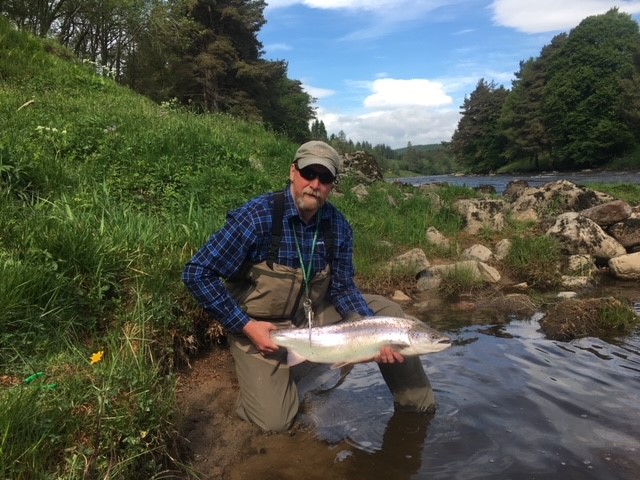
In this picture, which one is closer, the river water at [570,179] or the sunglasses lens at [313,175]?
the sunglasses lens at [313,175]

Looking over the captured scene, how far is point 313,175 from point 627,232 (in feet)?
32.5

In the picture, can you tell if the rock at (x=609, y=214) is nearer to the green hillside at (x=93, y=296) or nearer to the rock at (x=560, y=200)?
the rock at (x=560, y=200)

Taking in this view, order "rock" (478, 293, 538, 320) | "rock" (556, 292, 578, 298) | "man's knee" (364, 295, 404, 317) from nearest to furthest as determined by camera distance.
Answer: "man's knee" (364, 295, 404, 317)
"rock" (478, 293, 538, 320)
"rock" (556, 292, 578, 298)

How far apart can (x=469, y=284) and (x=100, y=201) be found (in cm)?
577

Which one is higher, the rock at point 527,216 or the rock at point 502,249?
the rock at point 527,216

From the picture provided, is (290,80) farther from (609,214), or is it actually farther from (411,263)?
(411,263)

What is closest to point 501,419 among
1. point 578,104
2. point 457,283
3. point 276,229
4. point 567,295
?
point 276,229

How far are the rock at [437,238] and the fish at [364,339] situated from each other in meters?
6.88

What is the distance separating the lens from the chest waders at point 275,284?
13.0ft

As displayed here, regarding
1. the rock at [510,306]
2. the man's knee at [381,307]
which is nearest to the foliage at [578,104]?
the rock at [510,306]

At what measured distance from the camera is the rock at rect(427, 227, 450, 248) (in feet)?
33.5

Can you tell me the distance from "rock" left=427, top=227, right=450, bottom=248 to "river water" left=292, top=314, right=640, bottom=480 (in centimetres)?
460

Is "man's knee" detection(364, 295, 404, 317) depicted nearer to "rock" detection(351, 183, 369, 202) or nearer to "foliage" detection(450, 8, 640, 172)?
"rock" detection(351, 183, 369, 202)

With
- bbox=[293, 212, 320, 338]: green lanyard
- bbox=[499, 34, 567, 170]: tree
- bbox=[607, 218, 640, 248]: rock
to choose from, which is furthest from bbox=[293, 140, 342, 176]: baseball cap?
bbox=[499, 34, 567, 170]: tree
